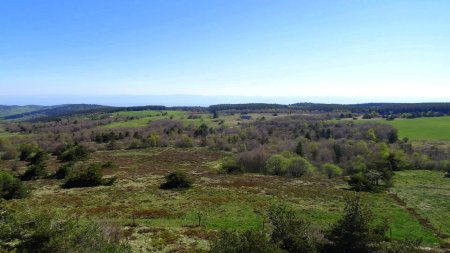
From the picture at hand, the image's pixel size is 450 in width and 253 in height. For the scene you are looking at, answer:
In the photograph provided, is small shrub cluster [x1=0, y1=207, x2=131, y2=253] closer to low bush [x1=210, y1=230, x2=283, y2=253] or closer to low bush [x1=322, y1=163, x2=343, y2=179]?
low bush [x1=210, y1=230, x2=283, y2=253]

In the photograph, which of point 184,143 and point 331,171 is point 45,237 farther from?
point 184,143

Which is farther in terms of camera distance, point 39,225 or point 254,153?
point 254,153

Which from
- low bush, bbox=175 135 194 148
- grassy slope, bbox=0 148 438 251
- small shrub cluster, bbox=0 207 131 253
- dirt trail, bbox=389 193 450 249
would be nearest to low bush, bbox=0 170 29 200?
grassy slope, bbox=0 148 438 251

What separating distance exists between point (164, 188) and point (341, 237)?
98.2ft

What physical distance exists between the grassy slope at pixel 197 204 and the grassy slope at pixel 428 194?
2.27 metres

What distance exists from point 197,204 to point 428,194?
106 ft

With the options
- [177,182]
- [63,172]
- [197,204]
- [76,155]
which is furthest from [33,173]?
[197,204]

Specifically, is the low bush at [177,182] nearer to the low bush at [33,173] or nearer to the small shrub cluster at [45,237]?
the low bush at [33,173]

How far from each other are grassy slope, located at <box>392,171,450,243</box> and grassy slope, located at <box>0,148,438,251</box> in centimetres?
227

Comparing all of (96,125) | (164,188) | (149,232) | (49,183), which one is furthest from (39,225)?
(96,125)

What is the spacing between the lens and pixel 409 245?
1609cm

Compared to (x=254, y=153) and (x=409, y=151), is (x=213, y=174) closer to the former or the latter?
(x=254, y=153)

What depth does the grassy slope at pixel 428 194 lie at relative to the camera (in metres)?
33.8

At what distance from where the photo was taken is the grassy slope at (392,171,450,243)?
33791mm
